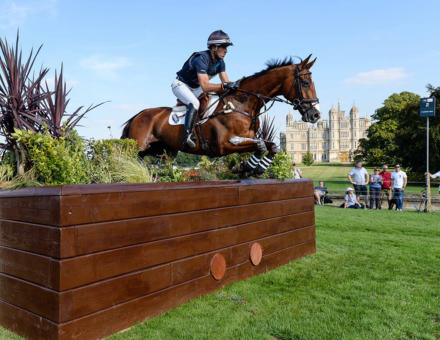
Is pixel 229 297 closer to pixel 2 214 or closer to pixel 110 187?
pixel 110 187

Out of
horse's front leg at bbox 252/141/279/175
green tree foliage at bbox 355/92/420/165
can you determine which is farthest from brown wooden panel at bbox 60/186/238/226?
green tree foliage at bbox 355/92/420/165

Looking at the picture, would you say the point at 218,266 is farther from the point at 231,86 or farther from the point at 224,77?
the point at 224,77

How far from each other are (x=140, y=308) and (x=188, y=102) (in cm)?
272

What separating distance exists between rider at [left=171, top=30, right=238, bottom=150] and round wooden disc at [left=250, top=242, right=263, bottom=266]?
1597mm

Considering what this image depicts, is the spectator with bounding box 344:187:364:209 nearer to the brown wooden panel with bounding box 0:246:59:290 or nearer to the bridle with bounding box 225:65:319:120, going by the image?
the bridle with bounding box 225:65:319:120

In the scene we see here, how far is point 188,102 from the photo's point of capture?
487 cm

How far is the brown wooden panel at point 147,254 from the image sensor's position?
111 inches

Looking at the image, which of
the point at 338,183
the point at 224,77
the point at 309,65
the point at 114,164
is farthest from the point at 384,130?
the point at 114,164

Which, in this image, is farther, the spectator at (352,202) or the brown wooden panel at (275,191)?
the spectator at (352,202)

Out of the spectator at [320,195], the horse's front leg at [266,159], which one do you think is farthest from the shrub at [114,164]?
the spectator at [320,195]

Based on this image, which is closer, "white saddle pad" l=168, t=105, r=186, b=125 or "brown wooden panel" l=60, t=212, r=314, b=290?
"brown wooden panel" l=60, t=212, r=314, b=290

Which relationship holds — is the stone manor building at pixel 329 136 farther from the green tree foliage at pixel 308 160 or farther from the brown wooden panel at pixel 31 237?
the brown wooden panel at pixel 31 237

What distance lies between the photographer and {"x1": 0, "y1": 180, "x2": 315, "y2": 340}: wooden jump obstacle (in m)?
2.79

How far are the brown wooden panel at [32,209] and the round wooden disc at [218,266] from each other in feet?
6.31
